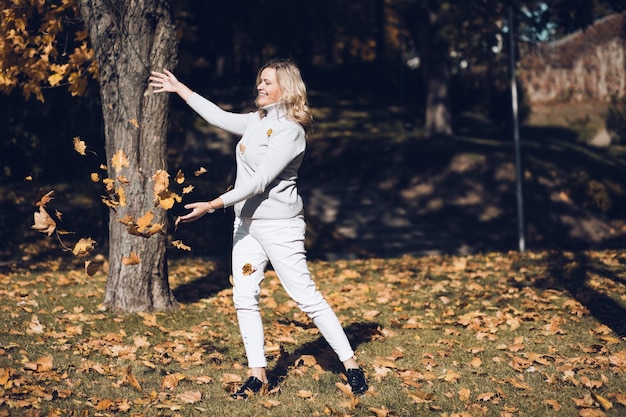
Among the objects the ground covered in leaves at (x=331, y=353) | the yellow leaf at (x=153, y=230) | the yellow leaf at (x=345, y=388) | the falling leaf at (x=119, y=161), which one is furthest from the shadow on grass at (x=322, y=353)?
the falling leaf at (x=119, y=161)

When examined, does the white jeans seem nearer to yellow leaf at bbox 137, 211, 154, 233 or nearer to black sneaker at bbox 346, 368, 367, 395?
black sneaker at bbox 346, 368, 367, 395

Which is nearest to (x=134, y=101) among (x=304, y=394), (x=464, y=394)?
(x=304, y=394)

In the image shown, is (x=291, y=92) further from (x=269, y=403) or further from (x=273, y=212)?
(x=269, y=403)

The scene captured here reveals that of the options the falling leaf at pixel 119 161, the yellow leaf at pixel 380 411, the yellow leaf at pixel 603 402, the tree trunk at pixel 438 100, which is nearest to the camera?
the yellow leaf at pixel 380 411

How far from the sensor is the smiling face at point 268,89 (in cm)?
516

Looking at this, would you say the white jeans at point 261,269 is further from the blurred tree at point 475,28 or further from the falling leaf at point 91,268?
the blurred tree at point 475,28

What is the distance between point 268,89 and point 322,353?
2.41m

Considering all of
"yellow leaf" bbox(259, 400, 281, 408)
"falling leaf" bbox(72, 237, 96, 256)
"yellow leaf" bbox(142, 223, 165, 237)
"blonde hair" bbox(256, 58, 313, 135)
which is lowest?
"yellow leaf" bbox(259, 400, 281, 408)

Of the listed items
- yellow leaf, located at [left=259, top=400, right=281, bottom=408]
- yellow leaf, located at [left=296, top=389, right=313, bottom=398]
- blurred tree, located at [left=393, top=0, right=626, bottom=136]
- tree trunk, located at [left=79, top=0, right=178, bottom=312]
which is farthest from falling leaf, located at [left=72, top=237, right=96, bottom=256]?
blurred tree, located at [left=393, top=0, right=626, bottom=136]

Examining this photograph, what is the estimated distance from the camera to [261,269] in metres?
5.28

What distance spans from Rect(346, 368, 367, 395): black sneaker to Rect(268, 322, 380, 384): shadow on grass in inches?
23.0

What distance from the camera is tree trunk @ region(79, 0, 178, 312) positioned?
739 cm

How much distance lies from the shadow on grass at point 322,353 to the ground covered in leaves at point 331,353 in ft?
0.06

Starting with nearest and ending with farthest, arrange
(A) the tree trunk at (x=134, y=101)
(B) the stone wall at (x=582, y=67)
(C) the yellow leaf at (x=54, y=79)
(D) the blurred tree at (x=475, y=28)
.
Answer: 1. (A) the tree trunk at (x=134, y=101)
2. (C) the yellow leaf at (x=54, y=79)
3. (D) the blurred tree at (x=475, y=28)
4. (B) the stone wall at (x=582, y=67)
